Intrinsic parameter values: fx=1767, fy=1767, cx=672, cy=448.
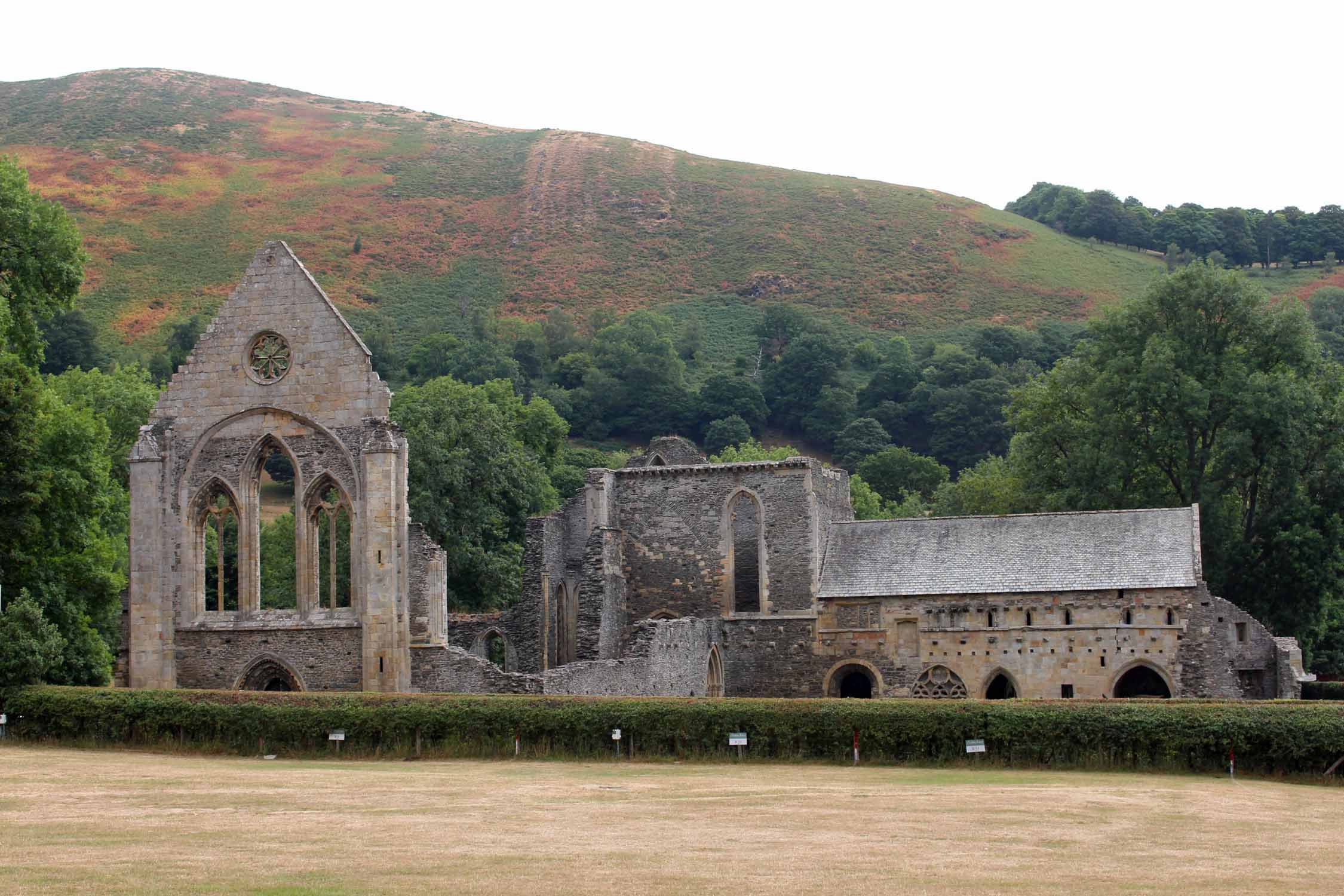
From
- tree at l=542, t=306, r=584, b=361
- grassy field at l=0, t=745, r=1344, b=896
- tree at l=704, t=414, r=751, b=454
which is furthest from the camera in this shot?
tree at l=542, t=306, r=584, b=361

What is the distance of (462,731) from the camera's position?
113 feet

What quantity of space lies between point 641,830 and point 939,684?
83.7 ft

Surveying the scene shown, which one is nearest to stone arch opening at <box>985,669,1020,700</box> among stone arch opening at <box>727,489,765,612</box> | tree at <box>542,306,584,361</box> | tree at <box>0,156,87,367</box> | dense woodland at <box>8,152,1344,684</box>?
stone arch opening at <box>727,489,765,612</box>

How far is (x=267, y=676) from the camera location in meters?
41.1

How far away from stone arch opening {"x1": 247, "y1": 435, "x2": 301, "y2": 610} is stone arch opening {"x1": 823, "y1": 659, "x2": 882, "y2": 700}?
575 inches

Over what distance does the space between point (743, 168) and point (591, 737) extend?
14960 centimetres

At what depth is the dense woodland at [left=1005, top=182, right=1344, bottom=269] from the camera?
512 ft

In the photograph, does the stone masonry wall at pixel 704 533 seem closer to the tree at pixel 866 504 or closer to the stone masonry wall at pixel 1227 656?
the stone masonry wall at pixel 1227 656

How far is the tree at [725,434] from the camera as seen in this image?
11912cm

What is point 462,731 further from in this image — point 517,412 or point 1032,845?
point 517,412

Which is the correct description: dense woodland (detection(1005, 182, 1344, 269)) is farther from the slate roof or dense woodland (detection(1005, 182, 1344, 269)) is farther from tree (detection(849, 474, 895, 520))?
the slate roof

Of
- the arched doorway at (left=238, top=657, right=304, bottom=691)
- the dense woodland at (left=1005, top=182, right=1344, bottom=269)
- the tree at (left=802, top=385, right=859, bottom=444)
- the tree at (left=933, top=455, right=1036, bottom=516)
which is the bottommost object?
the arched doorway at (left=238, top=657, right=304, bottom=691)

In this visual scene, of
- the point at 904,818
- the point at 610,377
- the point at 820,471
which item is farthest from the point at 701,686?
the point at 610,377

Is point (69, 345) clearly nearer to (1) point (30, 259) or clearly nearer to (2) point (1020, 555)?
(1) point (30, 259)
